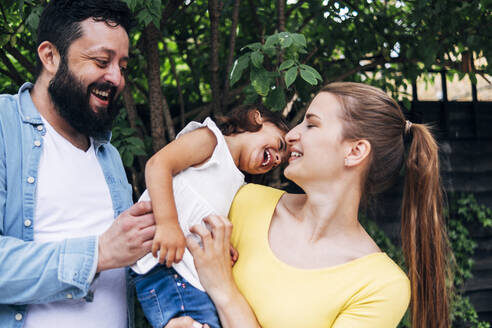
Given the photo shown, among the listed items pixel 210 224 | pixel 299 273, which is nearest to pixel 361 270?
pixel 299 273

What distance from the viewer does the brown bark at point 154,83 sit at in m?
2.53

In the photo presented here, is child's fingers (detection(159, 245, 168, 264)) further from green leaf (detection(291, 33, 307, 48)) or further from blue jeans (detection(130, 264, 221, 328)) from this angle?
green leaf (detection(291, 33, 307, 48))

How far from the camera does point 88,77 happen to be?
1.55m

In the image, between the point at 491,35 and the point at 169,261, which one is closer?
the point at 169,261

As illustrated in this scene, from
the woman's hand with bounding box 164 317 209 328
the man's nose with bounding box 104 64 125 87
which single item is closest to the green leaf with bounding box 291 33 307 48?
the man's nose with bounding box 104 64 125 87

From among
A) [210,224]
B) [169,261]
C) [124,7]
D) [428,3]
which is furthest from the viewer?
[428,3]

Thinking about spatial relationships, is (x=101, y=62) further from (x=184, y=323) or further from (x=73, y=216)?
(x=184, y=323)

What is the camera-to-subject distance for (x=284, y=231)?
1.65 m

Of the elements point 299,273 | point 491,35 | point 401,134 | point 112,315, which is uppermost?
point 491,35

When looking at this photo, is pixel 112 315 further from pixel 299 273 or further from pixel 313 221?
pixel 313 221

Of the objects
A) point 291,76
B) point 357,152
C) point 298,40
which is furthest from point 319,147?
point 298,40

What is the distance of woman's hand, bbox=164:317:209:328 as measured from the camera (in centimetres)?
147

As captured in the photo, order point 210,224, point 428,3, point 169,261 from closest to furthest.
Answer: point 169,261 → point 210,224 → point 428,3

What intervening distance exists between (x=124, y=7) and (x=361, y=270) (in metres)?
1.21
